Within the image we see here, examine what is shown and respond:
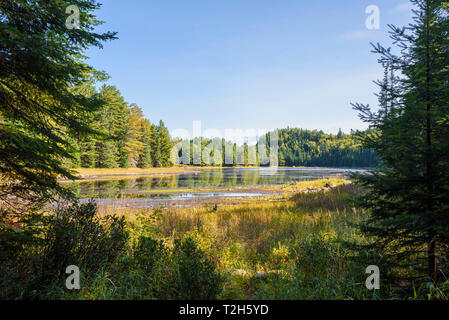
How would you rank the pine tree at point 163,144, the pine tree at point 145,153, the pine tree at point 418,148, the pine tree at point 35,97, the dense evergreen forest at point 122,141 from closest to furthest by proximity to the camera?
the pine tree at point 418,148 → the pine tree at point 35,97 → the dense evergreen forest at point 122,141 → the pine tree at point 145,153 → the pine tree at point 163,144

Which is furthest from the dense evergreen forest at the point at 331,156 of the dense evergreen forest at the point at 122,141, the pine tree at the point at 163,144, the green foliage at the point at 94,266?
the green foliage at the point at 94,266

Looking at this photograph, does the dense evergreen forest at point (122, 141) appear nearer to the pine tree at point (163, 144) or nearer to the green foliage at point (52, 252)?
the pine tree at point (163, 144)

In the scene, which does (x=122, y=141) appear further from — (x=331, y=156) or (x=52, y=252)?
(x=331, y=156)

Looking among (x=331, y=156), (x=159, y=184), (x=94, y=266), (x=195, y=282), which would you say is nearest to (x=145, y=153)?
(x=159, y=184)

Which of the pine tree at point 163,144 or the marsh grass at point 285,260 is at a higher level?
the pine tree at point 163,144

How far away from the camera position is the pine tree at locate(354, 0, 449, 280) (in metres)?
2.88

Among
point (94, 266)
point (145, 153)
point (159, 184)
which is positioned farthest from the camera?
point (145, 153)

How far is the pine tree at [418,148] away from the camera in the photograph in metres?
2.88

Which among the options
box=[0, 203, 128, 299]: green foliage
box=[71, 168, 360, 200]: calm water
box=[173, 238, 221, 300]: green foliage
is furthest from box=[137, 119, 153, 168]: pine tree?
box=[173, 238, 221, 300]: green foliage

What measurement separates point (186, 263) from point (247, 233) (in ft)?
15.3

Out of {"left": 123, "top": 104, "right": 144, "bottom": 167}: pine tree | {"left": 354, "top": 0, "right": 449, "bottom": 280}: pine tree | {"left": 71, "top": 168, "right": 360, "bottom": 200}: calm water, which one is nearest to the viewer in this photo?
{"left": 354, "top": 0, "right": 449, "bottom": 280}: pine tree

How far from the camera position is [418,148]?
3.00 meters

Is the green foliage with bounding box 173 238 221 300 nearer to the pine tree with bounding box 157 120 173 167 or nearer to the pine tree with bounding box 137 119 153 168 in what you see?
the pine tree with bounding box 137 119 153 168
